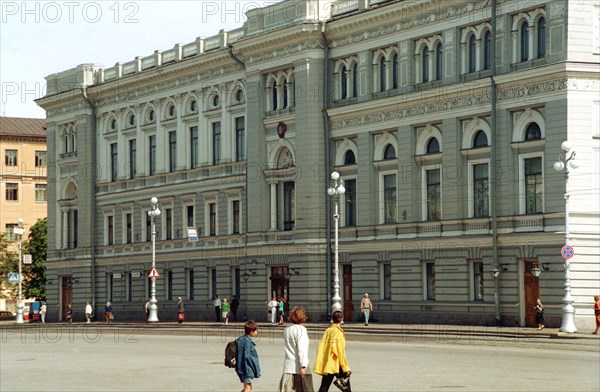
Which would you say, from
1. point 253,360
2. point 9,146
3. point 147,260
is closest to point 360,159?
point 147,260

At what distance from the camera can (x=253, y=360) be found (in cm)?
2475

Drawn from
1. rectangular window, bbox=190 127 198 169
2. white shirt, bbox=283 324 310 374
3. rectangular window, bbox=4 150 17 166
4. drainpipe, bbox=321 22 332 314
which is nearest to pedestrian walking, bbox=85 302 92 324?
rectangular window, bbox=190 127 198 169

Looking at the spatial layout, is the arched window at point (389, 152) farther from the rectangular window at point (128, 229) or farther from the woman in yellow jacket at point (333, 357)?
the woman in yellow jacket at point (333, 357)

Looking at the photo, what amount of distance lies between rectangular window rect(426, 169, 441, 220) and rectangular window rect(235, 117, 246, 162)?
1531 cm

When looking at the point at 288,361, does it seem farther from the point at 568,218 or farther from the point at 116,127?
the point at 116,127

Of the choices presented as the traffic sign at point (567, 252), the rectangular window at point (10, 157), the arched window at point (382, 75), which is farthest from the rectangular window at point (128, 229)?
the rectangular window at point (10, 157)

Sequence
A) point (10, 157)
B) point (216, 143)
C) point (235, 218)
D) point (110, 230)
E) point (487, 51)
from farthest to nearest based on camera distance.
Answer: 1. point (10, 157)
2. point (110, 230)
3. point (216, 143)
4. point (235, 218)
5. point (487, 51)

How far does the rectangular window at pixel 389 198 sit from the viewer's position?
6819cm

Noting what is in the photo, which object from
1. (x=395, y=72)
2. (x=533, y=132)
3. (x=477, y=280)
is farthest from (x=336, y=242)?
(x=533, y=132)

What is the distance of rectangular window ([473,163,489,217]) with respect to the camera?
205 feet

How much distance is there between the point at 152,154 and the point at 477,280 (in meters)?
30.4

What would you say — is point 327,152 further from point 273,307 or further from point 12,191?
point 12,191

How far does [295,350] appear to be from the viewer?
24.1m

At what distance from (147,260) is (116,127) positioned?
8.94 meters
